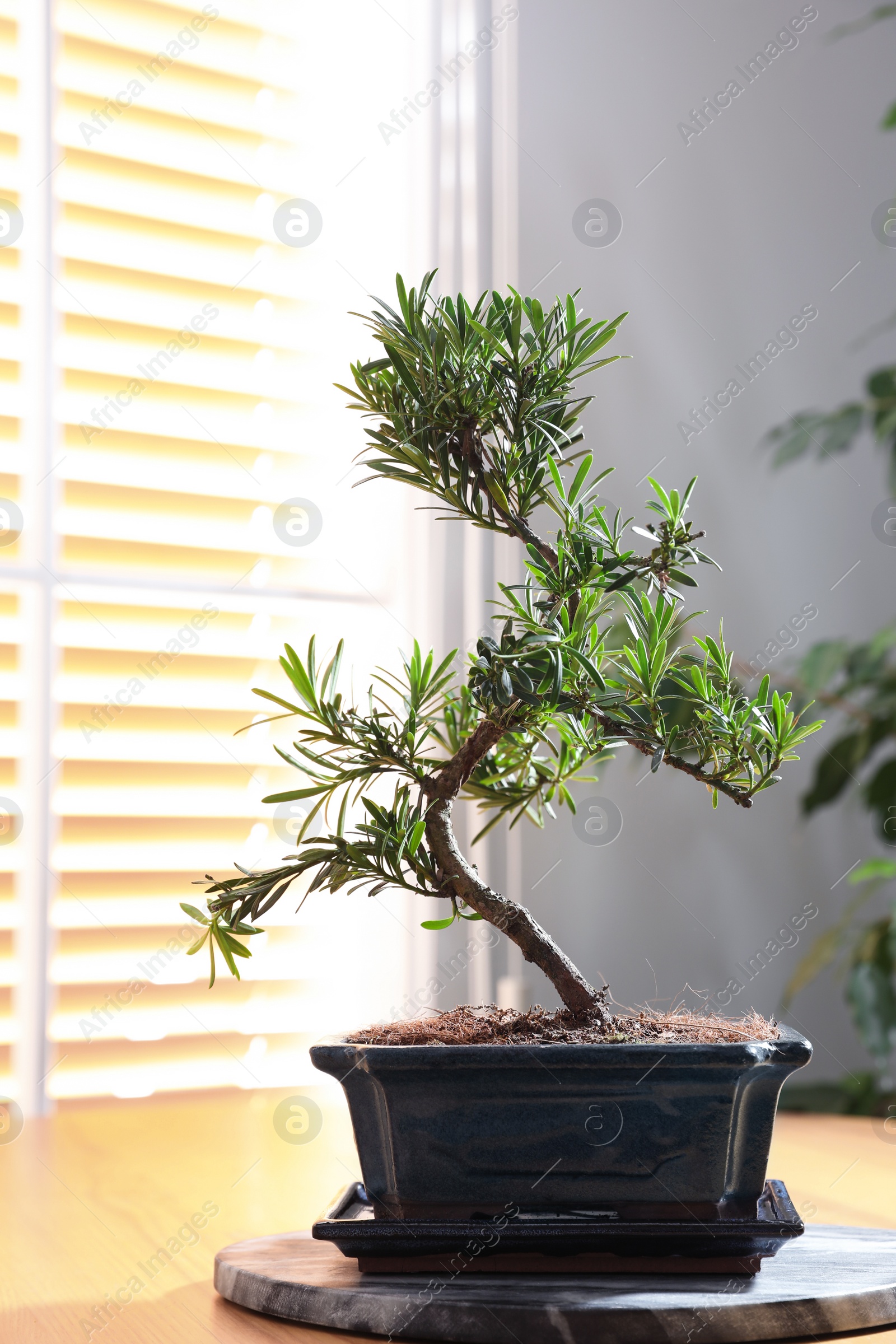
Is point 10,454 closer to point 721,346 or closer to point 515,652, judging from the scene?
point 721,346

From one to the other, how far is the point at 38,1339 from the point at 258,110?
191 cm

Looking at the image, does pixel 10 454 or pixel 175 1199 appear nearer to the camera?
pixel 175 1199

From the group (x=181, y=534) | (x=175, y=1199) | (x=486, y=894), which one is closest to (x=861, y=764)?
(x=181, y=534)

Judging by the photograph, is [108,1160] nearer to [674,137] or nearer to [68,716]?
[68,716]

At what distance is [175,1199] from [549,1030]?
520mm

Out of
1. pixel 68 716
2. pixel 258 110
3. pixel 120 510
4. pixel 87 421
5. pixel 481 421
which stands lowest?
pixel 68 716

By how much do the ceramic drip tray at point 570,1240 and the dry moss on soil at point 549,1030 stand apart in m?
0.08

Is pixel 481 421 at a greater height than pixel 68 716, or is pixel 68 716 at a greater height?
pixel 481 421

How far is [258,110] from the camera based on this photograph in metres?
2.04

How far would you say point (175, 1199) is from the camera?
1.02m

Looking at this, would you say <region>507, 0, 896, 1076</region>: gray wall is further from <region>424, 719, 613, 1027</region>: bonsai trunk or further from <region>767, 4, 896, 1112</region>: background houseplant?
<region>424, 719, 613, 1027</region>: bonsai trunk

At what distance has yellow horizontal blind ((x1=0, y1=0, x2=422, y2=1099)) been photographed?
1855 mm

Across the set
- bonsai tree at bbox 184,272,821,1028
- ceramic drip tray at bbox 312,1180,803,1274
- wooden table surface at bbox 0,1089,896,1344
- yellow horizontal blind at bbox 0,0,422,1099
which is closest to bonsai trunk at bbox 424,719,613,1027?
bonsai tree at bbox 184,272,821,1028

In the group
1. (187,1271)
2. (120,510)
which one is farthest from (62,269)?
(187,1271)
